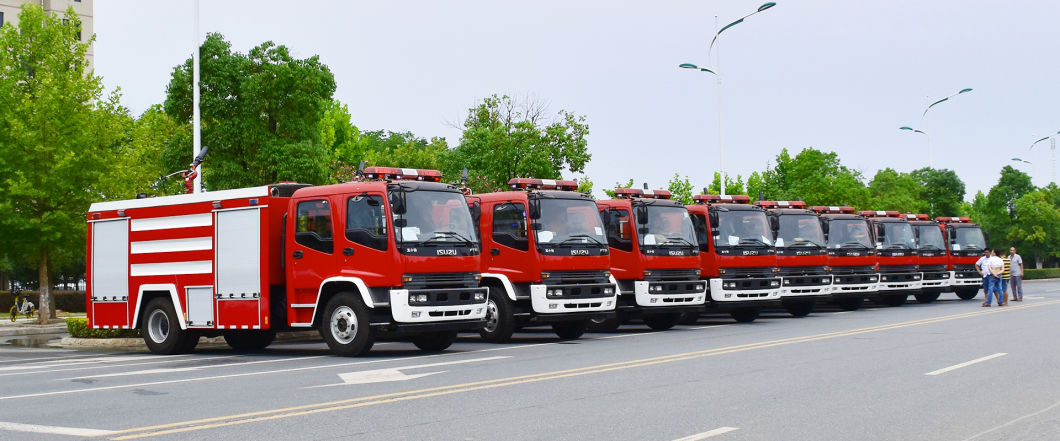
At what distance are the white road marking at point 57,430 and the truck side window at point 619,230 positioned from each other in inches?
512

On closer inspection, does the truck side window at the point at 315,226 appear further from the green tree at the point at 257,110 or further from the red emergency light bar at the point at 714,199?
the green tree at the point at 257,110

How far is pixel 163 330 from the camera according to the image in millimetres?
17812

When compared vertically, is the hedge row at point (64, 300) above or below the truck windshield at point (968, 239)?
below

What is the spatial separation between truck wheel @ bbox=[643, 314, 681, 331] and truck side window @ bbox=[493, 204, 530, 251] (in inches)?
180

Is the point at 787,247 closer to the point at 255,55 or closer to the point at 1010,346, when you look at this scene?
the point at 1010,346

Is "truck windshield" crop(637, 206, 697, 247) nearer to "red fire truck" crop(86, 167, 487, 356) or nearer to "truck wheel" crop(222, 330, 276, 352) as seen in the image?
"red fire truck" crop(86, 167, 487, 356)

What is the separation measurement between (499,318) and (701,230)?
6.72 m

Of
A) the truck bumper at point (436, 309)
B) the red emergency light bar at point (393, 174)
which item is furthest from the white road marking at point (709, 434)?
the red emergency light bar at point (393, 174)

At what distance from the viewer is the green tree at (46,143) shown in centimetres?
3172

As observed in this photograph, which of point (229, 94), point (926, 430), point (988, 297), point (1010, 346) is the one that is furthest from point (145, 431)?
point (229, 94)

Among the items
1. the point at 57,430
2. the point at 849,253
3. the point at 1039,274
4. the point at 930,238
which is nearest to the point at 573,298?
the point at 57,430

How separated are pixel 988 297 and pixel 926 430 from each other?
2233cm

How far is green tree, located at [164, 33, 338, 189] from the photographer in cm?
3612

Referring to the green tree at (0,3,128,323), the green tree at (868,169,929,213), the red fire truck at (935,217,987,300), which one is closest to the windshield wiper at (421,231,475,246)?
the green tree at (0,3,128,323)
